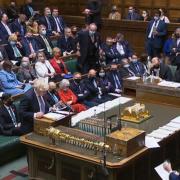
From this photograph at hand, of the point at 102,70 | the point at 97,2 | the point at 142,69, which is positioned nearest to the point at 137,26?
the point at 97,2

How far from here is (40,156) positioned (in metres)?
6.23

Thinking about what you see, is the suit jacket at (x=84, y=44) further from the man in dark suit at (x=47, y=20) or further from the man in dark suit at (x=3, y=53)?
the man in dark suit at (x=47, y=20)

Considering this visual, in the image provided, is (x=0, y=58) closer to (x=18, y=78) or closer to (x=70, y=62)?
(x=18, y=78)

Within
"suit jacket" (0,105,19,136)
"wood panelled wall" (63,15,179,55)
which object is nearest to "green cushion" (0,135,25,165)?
"suit jacket" (0,105,19,136)

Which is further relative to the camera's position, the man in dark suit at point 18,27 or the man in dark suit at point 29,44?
the man in dark suit at point 18,27

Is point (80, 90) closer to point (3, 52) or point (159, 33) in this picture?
point (3, 52)

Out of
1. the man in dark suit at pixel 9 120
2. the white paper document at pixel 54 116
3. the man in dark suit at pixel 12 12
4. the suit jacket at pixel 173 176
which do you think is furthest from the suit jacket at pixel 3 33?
the suit jacket at pixel 173 176

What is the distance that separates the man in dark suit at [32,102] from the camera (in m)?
7.42

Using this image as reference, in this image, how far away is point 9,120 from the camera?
25.2ft

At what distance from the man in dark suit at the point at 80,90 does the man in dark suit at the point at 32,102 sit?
1.96m

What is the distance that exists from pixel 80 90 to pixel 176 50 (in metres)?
3.80

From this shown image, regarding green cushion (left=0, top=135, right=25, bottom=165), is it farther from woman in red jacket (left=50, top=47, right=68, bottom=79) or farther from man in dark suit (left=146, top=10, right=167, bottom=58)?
man in dark suit (left=146, top=10, right=167, bottom=58)

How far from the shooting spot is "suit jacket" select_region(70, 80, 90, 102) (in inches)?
375

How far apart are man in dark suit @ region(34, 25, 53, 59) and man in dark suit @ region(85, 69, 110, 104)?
85.7 inches
